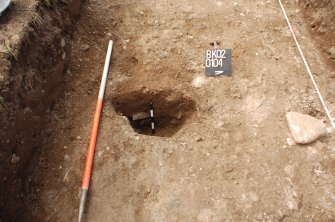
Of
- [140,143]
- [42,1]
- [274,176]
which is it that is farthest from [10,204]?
[274,176]

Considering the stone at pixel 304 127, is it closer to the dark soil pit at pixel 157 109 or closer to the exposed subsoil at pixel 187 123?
the exposed subsoil at pixel 187 123

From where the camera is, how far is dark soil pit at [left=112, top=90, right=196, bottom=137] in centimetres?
237

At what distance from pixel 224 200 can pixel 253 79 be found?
96cm

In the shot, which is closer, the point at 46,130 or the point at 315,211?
the point at 315,211

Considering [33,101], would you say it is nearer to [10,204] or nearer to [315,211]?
[10,204]

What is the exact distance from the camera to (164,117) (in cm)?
252

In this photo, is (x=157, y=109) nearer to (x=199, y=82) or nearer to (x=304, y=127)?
(x=199, y=82)

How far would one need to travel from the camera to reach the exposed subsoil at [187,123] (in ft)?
6.13

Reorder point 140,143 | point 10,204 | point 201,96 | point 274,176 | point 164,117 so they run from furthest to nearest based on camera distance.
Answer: point 164,117 < point 201,96 < point 140,143 < point 274,176 < point 10,204

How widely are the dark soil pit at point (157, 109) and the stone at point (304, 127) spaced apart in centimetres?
69

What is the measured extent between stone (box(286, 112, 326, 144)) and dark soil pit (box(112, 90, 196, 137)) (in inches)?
27.0

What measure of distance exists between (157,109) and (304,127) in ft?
3.49

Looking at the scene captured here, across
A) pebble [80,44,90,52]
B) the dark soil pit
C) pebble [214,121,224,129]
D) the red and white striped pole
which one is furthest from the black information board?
pebble [80,44,90,52]

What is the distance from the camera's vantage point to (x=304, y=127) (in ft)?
6.82
